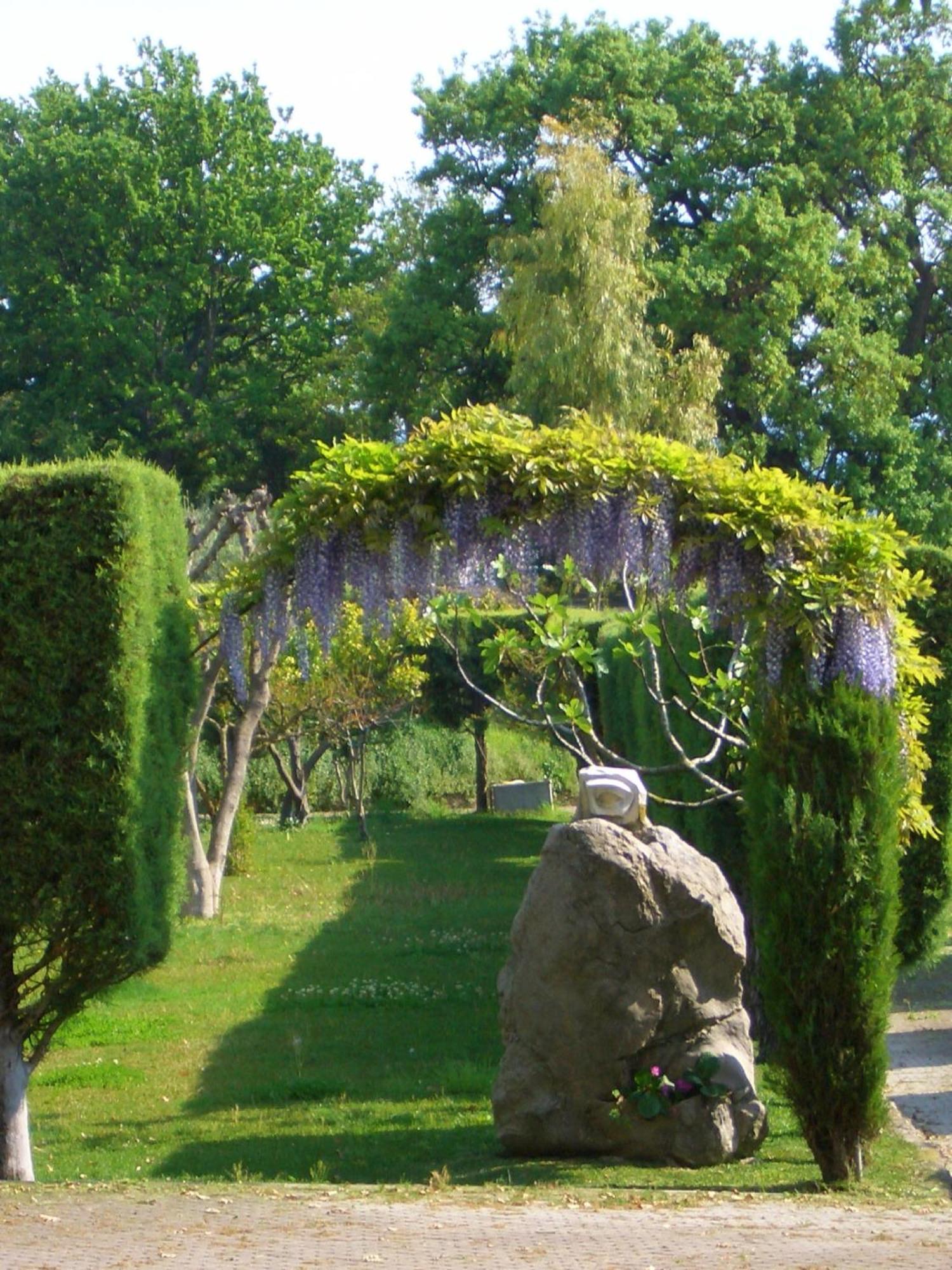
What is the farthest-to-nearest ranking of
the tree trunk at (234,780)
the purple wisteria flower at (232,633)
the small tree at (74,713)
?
the tree trunk at (234,780) → the purple wisteria flower at (232,633) → the small tree at (74,713)

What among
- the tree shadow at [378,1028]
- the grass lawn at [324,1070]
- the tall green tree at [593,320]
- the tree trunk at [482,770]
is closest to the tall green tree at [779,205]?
the tall green tree at [593,320]

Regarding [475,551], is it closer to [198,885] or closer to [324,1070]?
[324,1070]

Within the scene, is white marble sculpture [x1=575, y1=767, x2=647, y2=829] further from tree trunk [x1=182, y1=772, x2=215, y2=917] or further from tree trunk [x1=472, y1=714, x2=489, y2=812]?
tree trunk [x1=472, y1=714, x2=489, y2=812]

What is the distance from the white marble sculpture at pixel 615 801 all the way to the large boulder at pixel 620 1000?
0.11m

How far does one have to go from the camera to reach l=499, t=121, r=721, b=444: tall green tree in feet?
82.4

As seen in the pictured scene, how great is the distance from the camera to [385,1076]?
10.6m

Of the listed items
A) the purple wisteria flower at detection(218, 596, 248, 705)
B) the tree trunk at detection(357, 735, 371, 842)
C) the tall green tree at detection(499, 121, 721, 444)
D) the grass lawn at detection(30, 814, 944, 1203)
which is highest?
the tall green tree at detection(499, 121, 721, 444)

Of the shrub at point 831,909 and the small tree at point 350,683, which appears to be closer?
the shrub at point 831,909

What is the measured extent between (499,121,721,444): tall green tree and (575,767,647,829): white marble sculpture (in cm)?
1678

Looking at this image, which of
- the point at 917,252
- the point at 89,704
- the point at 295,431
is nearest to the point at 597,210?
the point at 917,252

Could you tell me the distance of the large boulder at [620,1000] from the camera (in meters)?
8.06

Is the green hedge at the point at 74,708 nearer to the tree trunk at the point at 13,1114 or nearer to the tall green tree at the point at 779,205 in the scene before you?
the tree trunk at the point at 13,1114

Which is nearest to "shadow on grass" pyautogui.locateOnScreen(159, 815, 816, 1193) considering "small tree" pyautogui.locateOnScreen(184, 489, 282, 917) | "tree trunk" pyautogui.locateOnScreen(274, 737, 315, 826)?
"small tree" pyautogui.locateOnScreen(184, 489, 282, 917)

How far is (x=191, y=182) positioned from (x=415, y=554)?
3350 centimetres
